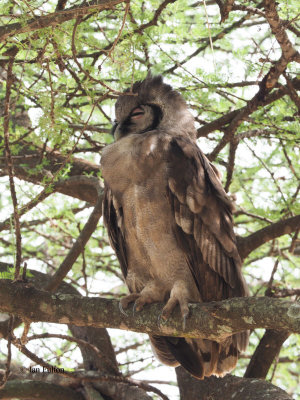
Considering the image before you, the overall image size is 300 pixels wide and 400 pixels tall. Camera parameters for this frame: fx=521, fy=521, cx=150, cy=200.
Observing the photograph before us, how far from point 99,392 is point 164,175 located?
2.44 meters

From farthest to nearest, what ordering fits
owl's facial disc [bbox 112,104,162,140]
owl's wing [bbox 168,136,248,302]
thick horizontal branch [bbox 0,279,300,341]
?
1. owl's facial disc [bbox 112,104,162,140]
2. owl's wing [bbox 168,136,248,302]
3. thick horizontal branch [bbox 0,279,300,341]

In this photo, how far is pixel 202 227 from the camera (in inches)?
154

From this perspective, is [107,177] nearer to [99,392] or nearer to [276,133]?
[276,133]

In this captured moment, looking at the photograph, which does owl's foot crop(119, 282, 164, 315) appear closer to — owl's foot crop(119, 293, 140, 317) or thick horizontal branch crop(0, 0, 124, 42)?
owl's foot crop(119, 293, 140, 317)

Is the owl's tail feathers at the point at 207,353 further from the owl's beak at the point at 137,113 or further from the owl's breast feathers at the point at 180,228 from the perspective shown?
the owl's beak at the point at 137,113

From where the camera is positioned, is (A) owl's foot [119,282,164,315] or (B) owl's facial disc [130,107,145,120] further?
(B) owl's facial disc [130,107,145,120]

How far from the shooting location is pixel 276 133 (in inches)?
191

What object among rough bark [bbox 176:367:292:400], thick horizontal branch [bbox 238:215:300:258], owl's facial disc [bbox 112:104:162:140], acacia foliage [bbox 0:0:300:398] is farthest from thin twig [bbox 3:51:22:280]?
thick horizontal branch [bbox 238:215:300:258]

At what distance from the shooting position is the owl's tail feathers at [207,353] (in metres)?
3.97

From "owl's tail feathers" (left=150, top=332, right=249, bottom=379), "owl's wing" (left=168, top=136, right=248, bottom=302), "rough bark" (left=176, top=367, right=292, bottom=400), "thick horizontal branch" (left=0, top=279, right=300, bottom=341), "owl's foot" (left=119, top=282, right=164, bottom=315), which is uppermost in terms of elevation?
"owl's wing" (left=168, top=136, right=248, bottom=302)

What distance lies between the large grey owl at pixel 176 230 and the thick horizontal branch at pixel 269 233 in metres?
1.10

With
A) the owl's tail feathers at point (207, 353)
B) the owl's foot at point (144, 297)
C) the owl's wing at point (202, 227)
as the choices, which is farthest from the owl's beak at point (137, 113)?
the owl's tail feathers at point (207, 353)

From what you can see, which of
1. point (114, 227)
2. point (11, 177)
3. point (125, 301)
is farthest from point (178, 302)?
point (11, 177)

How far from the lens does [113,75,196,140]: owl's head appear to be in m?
4.53
